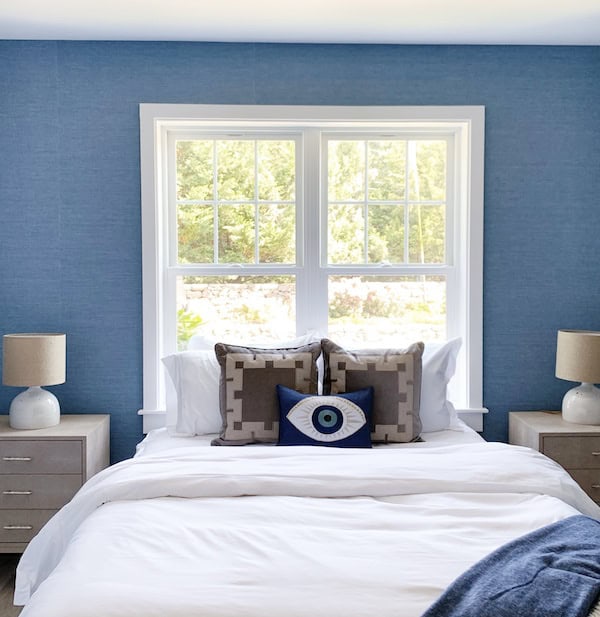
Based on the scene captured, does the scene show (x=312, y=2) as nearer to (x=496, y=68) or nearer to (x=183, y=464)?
(x=496, y=68)

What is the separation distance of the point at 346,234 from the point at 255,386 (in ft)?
3.45

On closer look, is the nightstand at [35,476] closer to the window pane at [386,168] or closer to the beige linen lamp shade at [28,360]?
the beige linen lamp shade at [28,360]

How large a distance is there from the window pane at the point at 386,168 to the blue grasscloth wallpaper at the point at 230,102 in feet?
0.79

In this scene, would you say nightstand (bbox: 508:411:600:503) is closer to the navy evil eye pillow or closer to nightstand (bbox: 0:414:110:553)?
the navy evil eye pillow

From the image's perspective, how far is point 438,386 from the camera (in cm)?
334

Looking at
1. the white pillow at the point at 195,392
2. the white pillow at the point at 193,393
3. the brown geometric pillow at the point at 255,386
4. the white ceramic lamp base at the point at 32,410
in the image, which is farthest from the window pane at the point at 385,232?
the white ceramic lamp base at the point at 32,410

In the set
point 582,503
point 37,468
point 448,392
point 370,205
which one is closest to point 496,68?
point 370,205

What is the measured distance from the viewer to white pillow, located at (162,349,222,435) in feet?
10.7

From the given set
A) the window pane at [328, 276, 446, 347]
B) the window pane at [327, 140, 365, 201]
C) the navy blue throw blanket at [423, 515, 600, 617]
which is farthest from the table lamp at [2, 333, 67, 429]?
the navy blue throw blanket at [423, 515, 600, 617]

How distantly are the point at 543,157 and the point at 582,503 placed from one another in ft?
6.12

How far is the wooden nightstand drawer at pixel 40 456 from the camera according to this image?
3.13 m

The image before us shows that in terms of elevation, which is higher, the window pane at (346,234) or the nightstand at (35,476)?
the window pane at (346,234)

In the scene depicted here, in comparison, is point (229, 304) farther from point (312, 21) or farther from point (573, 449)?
point (573, 449)

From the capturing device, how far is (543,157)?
11.8 ft
